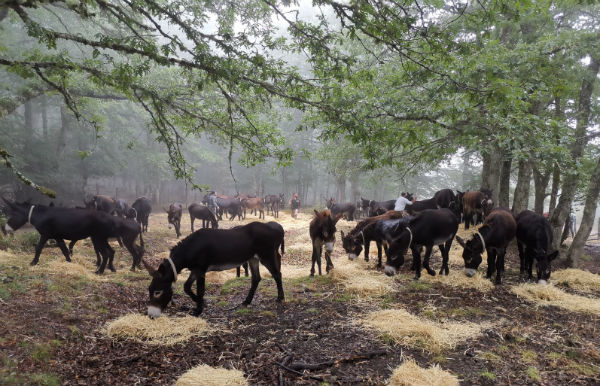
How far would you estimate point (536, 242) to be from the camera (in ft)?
28.9

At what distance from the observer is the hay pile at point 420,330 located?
515cm

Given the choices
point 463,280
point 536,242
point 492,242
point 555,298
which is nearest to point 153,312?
point 463,280

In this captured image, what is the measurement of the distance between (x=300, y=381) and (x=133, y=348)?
2.70m

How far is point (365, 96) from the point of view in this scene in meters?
8.93

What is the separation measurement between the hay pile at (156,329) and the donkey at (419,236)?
512cm

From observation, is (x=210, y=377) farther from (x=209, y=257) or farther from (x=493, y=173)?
(x=493, y=173)

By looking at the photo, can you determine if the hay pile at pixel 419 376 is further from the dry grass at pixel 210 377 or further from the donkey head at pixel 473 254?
the donkey head at pixel 473 254

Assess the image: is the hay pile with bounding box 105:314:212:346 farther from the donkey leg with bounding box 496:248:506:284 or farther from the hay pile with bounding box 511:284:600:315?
the donkey leg with bounding box 496:248:506:284

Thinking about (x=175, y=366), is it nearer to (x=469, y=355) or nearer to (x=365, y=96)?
(x=469, y=355)

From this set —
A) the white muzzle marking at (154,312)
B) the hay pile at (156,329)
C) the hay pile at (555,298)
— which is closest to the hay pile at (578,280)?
the hay pile at (555,298)

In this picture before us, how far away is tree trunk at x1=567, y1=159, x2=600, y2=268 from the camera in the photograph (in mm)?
10055

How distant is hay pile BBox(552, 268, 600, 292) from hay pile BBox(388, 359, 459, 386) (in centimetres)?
686

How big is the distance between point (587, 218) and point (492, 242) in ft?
15.0

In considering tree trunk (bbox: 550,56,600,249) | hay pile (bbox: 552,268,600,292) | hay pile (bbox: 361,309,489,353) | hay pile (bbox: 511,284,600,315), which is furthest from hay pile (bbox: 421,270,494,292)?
tree trunk (bbox: 550,56,600,249)
